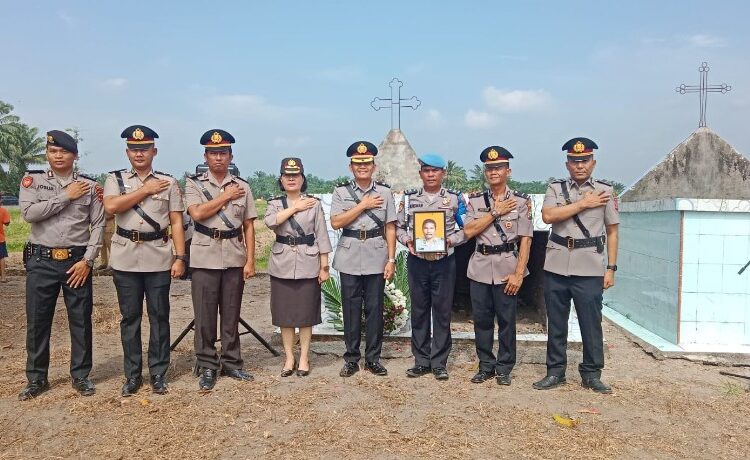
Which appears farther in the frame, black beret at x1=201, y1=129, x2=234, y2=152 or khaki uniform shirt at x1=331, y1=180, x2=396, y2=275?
khaki uniform shirt at x1=331, y1=180, x2=396, y2=275

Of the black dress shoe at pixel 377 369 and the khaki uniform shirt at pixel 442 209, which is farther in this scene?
the black dress shoe at pixel 377 369

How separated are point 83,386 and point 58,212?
57.2 inches

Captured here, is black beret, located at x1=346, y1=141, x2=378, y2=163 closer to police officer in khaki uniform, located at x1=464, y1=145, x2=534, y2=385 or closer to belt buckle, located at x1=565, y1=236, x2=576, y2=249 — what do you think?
police officer in khaki uniform, located at x1=464, y1=145, x2=534, y2=385

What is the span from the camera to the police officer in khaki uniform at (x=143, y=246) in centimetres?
476

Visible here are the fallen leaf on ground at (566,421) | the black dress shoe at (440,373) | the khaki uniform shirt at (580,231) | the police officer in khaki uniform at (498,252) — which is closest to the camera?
the fallen leaf on ground at (566,421)

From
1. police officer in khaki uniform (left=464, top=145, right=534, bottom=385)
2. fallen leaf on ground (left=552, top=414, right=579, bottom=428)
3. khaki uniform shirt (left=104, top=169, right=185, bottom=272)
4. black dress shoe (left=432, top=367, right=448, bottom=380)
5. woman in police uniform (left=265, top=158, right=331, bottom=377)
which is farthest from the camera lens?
black dress shoe (left=432, top=367, right=448, bottom=380)

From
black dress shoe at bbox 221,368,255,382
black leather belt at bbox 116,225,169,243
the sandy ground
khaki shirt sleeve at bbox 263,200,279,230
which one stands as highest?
khaki shirt sleeve at bbox 263,200,279,230

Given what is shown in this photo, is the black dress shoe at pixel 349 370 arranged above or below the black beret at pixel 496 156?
below

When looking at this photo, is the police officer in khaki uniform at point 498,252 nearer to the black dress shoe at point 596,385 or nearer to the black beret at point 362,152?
the black dress shoe at point 596,385

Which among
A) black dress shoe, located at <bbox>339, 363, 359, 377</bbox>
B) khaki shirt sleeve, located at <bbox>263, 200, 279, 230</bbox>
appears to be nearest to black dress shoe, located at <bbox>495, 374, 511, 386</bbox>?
black dress shoe, located at <bbox>339, 363, 359, 377</bbox>

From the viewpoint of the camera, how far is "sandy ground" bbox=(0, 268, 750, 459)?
3.83 m

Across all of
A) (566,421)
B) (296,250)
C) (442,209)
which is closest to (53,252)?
(296,250)

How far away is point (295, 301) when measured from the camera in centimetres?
527

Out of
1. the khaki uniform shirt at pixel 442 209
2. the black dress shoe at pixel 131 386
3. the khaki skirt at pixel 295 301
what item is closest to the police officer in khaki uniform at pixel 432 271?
the khaki uniform shirt at pixel 442 209
